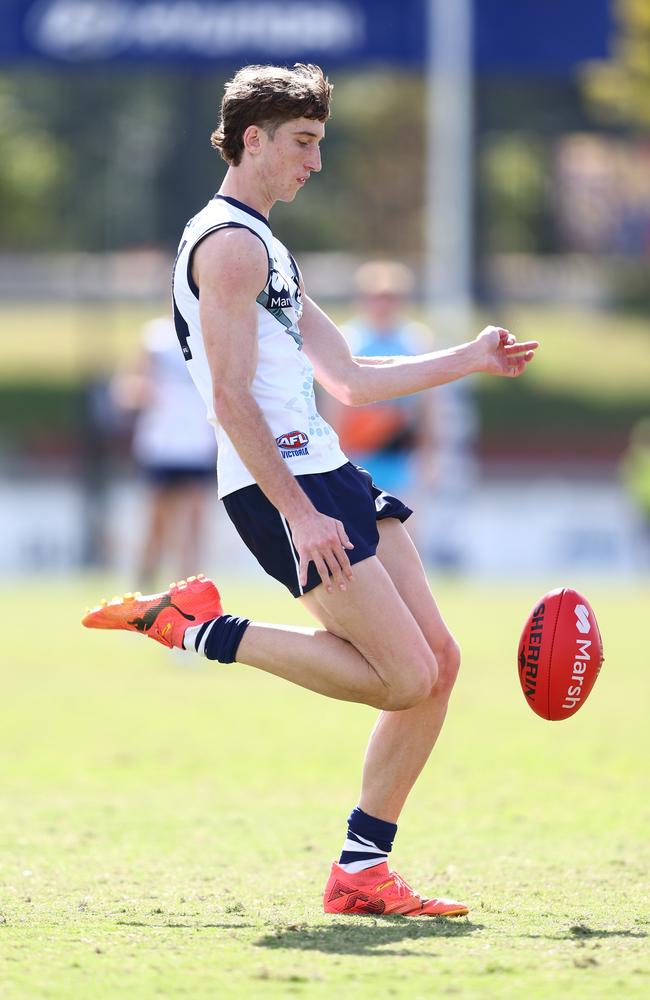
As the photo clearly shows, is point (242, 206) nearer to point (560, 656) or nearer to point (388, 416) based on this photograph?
point (560, 656)

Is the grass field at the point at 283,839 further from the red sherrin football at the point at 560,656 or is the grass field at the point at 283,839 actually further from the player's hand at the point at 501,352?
the player's hand at the point at 501,352

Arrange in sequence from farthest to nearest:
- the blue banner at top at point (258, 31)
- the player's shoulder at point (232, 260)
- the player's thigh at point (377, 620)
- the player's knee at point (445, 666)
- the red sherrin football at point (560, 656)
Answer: the blue banner at top at point (258, 31)
the red sherrin football at point (560, 656)
the player's knee at point (445, 666)
the player's thigh at point (377, 620)
the player's shoulder at point (232, 260)

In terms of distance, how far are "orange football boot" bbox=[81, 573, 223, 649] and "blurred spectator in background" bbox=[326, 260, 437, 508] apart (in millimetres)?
5875

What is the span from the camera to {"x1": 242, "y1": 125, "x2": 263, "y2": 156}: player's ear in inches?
180

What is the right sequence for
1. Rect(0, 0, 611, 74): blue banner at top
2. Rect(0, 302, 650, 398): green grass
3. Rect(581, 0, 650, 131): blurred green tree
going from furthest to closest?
1. Rect(0, 302, 650, 398): green grass
2. Rect(581, 0, 650, 131): blurred green tree
3. Rect(0, 0, 611, 74): blue banner at top

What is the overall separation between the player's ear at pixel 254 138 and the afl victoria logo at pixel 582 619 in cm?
166

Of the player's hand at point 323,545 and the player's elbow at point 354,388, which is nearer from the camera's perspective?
the player's hand at point 323,545

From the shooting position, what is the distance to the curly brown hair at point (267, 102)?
454 cm

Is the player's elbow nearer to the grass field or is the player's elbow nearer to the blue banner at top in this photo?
the grass field

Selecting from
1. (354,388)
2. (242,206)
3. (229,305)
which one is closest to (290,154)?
(242,206)

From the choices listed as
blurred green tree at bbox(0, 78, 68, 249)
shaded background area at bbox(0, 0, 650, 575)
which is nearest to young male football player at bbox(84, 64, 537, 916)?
shaded background area at bbox(0, 0, 650, 575)

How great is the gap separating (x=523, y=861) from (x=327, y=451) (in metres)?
1.56

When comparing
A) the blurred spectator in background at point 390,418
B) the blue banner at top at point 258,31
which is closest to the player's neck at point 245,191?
the blurred spectator in background at point 390,418

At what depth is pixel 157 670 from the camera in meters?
10.1
